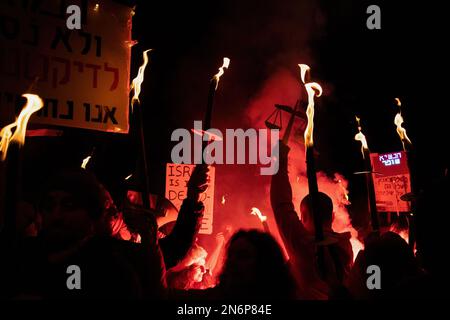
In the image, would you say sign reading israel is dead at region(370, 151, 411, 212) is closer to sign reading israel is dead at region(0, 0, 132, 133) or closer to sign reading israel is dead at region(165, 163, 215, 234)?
sign reading israel is dead at region(165, 163, 215, 234)

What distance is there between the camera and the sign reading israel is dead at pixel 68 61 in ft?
11.2

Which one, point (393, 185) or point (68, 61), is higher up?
point (68, 61)

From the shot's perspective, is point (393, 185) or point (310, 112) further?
point (393, 185)

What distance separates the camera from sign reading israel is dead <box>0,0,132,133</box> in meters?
3.41

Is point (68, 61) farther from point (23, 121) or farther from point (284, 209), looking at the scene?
point (284, 209)

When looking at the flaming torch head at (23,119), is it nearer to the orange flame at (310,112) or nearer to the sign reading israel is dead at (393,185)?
the orange flame at (310,112)

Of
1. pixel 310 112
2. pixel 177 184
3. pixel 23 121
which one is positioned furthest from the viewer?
pixel 177 184

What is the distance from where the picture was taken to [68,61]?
147 inches

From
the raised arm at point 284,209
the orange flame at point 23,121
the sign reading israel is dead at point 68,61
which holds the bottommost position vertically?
the raised arm at point 284,209

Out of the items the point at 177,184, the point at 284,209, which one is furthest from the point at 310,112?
the point at 177,184

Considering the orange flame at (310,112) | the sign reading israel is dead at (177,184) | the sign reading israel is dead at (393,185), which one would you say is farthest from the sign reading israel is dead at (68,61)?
the sign reading israel is dead at (393,185)

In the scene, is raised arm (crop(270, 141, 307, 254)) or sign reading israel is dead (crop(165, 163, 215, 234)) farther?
sign reading israel is dead (crop(165, 163, 215, 234))

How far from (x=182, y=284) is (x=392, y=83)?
14.1 meters

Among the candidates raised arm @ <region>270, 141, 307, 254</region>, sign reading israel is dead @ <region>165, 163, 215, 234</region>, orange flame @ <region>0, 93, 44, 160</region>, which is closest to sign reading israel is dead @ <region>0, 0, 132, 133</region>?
orange flame @ <region>0, 93, 44, 160</region>
